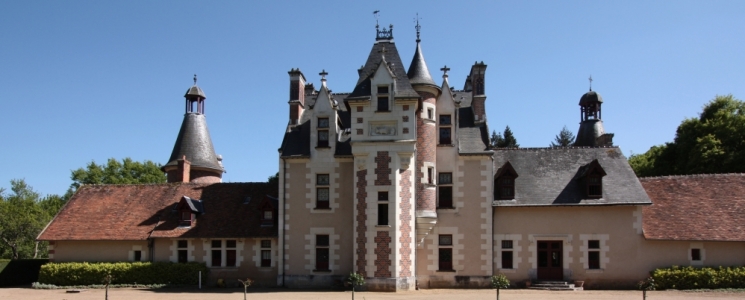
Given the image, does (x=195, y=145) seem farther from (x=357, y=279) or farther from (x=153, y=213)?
(x=357, y=279)

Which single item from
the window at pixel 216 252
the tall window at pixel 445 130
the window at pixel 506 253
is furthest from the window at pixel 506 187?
the window at pixel 216 252

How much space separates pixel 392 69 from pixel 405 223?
643 centimetres

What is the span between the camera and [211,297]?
22.2 m

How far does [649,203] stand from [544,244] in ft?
14.7

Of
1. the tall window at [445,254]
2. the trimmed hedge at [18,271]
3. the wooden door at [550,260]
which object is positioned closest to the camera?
the wooden door at [550,260]

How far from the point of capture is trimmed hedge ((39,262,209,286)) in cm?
2638

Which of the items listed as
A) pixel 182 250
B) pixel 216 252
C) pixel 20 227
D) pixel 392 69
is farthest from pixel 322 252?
pixel 20 227

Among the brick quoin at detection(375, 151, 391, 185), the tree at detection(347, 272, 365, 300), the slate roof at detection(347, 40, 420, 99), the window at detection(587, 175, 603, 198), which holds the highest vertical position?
the slate roof at detection(347, 40, 420, 99)

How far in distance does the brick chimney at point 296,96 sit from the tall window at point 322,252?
5.53m

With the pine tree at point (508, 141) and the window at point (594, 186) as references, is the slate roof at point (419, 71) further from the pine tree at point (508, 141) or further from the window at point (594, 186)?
the pine tree at point (508, 141)

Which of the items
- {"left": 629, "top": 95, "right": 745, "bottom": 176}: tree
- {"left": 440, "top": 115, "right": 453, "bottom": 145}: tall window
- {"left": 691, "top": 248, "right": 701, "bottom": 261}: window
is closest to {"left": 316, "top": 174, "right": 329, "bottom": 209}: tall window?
{"left": 440, "top": 115, "right": 453, "bottom": 145}: tall window

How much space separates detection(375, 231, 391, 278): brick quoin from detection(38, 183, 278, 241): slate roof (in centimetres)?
528

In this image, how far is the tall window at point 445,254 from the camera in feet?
84.5

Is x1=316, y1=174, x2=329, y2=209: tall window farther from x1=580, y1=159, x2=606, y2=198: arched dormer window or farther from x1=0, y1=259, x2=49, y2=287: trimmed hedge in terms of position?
x1=0, y1=259, x2=49, y2=287: trimmed hedge
